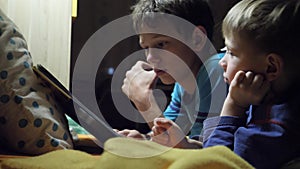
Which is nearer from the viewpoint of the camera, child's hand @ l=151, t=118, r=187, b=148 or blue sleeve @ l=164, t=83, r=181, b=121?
child's hand @ l=151, t=118, r=187, b=148

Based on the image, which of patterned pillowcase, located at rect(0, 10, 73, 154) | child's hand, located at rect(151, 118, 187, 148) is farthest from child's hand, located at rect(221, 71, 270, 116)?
patterned pillowcase, located at rect(0, 10, 73, 154)

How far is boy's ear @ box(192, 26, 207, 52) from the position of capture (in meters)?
1.08

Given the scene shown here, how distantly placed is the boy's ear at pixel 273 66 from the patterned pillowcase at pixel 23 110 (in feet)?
1.27

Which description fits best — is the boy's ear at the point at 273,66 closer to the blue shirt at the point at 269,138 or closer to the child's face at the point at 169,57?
the blue shirt at the point at 269,138

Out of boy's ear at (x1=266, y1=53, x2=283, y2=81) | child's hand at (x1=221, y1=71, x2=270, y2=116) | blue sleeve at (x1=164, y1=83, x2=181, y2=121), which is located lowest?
blue sleeve at (x1=164, y1=83, x2=181, y2=121)

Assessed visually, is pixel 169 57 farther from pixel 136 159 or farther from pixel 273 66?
pixel 136 159

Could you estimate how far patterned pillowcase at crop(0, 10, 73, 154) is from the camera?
2.27 feet

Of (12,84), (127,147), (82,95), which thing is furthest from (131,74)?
(127,147)

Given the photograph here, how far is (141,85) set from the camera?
3.59ft

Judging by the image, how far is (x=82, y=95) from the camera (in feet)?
3.63

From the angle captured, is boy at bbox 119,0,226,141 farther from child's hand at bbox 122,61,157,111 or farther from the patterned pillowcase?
the patterned pillowcase

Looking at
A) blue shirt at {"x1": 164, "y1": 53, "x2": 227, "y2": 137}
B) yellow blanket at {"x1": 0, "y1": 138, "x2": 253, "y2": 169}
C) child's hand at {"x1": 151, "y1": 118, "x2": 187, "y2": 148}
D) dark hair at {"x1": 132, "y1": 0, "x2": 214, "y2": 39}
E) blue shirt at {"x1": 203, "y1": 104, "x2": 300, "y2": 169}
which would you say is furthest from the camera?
dark hair at {"x1": 132, "y1": 0, "x2": 214, "y2": 39}

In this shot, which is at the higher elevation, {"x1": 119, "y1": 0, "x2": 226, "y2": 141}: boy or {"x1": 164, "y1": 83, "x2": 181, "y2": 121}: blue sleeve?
{"x1": 119, "y1": 0, "x2": 226, "y2": 141}: boy

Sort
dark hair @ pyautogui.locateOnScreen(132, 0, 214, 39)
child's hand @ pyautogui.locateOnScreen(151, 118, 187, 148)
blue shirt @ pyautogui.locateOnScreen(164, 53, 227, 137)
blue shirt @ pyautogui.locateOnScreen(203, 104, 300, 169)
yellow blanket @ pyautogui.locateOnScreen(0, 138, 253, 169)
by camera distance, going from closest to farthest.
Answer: yellow blanket @ pyautogui.locateOnScreen(0, 138, 253, 169) → blue shirt @ pyautogui.locateOnScreen(203, 104, 300, 169) → child's hand @ pyautogui.locateOnScreen(151, 118, 187, 148) → blue shirt @ pyautogui.locateOnScreen(164, 53, 227, 137) → dark hair @ pyautogui.locateOnScreen(132, 0, 214, 39)
